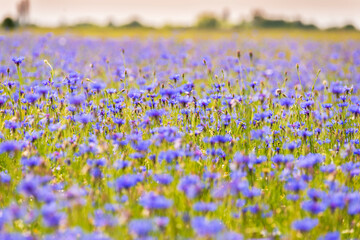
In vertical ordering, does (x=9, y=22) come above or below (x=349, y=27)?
below

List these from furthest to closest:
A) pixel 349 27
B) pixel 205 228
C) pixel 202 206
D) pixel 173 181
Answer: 1. pixel 349 27
2. pixel 173 181
3. pixel 202 206
4. pixel 205 228

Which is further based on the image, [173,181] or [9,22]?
[9,22]

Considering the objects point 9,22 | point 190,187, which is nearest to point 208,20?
point 9,22

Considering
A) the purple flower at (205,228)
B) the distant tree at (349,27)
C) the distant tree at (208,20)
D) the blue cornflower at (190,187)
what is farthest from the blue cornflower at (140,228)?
the distant tree at (208,20)

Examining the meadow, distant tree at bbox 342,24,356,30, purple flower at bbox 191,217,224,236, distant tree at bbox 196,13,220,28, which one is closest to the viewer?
purple flower at bbox 191,217,224,236

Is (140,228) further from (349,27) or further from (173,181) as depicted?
(349,27)

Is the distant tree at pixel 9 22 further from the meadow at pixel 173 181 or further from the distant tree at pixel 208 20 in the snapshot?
the distant tree at pixel 208 20

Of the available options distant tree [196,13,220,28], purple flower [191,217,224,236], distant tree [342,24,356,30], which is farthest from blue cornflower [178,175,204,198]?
distant tree [196,13,220,28]

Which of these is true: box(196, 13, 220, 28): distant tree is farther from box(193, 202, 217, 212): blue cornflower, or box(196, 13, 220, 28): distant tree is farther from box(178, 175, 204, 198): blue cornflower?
box(193, 202, 217, 212): blue cornflower

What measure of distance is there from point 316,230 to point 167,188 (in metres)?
0.98

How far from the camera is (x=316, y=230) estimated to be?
8.44 ft

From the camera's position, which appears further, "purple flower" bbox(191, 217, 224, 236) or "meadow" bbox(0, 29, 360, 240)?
"meadow" bbox(0, 29, 360, 240)

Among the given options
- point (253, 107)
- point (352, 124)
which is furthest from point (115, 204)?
point (352, 124)

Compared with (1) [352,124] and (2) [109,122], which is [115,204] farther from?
(1) [352,124]
